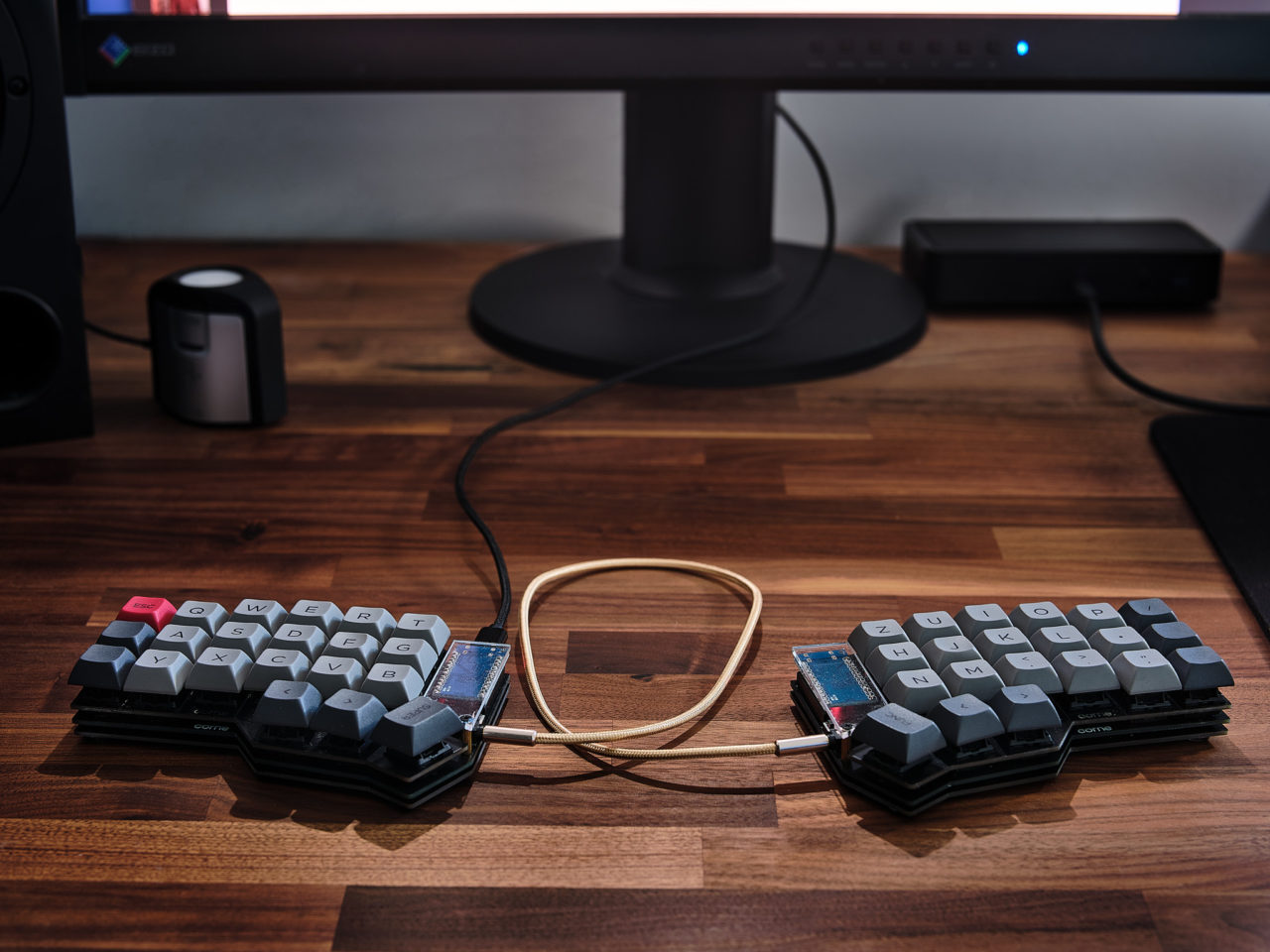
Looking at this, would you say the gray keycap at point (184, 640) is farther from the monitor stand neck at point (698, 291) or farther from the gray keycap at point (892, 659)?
the monitor stand neck at point (698, 291)

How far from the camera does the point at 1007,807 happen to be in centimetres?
41

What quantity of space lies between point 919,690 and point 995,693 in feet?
0.10

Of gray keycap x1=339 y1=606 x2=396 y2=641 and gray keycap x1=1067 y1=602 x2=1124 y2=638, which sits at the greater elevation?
gray keycap x1=339 y1=606 x2=396 y2=641

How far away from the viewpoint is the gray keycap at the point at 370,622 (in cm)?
46

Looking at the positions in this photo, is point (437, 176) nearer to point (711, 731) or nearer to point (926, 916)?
point (711, 731)

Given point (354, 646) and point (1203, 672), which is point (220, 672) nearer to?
point (354, 646)

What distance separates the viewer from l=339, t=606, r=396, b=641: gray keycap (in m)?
0.46

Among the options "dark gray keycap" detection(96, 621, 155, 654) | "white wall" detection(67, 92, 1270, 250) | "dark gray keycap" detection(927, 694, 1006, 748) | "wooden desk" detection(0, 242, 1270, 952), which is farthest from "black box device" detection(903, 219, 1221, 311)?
"dark gray keycap" detection(96, 621, 155, 654)

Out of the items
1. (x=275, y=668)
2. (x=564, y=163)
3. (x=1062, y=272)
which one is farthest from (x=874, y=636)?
(x=564, y=163)

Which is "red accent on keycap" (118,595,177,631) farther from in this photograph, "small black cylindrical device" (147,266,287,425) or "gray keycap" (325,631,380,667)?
"small black cylindrical device" (147,266,287,425)

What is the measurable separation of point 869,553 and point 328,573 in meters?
0.26

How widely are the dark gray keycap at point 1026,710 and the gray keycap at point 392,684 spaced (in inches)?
8.4

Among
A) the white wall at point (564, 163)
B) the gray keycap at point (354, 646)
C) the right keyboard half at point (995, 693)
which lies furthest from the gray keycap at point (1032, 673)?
the white wall at point (564, 163)

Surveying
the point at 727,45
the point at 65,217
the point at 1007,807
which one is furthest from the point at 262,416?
the point at 1007,807
